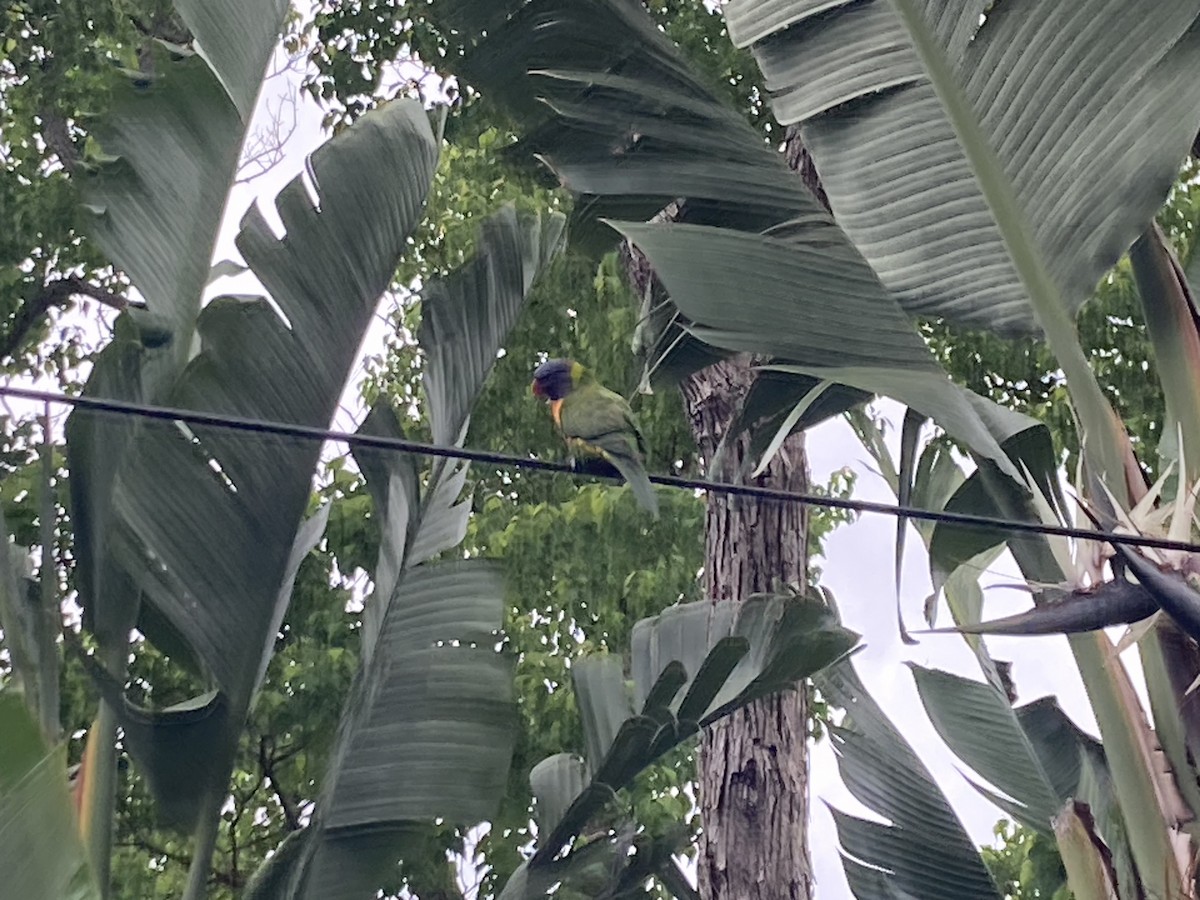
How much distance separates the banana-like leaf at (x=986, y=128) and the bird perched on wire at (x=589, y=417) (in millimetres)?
780

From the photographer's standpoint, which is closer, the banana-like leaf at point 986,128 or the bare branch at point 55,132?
the banana-like leaf at point 986,128

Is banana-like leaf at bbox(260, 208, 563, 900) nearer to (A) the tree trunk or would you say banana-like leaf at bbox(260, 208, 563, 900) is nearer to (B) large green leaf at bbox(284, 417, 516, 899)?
(B) large green leaf at bbox(284, 417, 516, 899)

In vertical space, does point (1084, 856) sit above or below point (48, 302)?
below

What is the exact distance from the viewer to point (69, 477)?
280cm

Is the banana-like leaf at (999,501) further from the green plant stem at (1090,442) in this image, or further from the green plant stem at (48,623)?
the green plant stem at (48,623)

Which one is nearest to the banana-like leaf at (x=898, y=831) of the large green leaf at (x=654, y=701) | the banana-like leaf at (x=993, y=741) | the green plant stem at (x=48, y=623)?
the banana-like leaf at (x=993, y=741)

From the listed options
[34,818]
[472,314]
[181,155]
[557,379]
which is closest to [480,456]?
[34,818]

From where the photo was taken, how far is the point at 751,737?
4480 millimetres

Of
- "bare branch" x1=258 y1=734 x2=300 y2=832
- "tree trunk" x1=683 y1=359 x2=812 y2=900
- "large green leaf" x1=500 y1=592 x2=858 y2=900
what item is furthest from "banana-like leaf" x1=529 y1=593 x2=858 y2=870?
"bare branch" x1=258 y1=734 x2=300 y2=832

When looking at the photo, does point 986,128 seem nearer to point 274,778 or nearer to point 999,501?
point 999,501

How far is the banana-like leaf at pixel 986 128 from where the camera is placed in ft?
8.57

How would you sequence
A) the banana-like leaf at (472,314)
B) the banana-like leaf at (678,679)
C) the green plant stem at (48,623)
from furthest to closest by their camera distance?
the banana-like leaf at (472,314) → the banana-like leaf at (678,679) → the green plant stem at (48,623)

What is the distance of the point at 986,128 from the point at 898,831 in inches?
67.4

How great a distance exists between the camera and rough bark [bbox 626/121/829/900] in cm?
432
